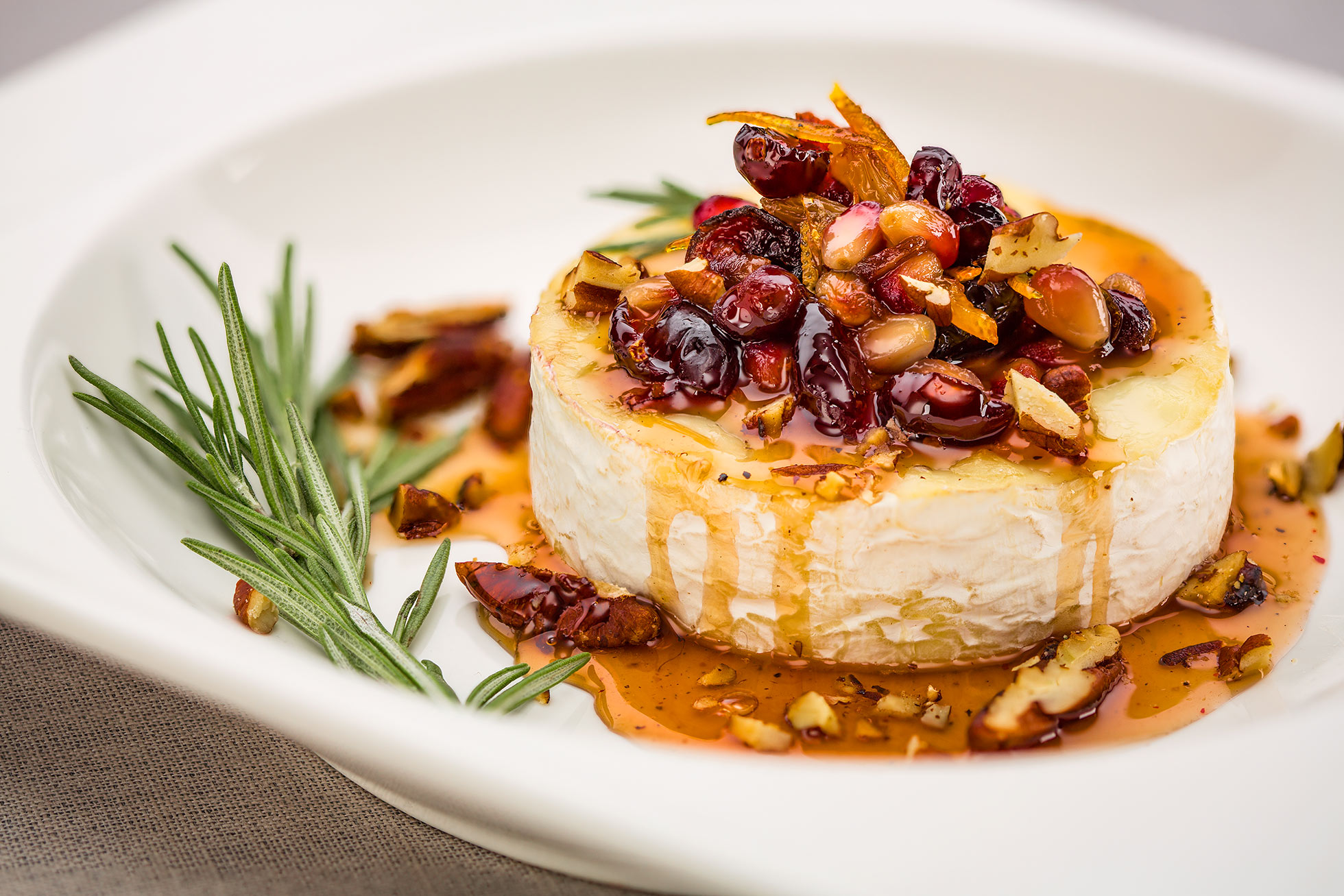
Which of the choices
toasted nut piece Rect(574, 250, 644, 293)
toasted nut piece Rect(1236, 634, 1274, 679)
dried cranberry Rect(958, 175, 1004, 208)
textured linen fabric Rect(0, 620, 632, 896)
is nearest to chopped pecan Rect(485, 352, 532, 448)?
toasted nut piece Rect(574, 250, 644, 293)

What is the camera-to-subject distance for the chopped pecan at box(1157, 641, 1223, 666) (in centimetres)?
A: 206

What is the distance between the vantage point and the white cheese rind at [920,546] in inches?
75.5

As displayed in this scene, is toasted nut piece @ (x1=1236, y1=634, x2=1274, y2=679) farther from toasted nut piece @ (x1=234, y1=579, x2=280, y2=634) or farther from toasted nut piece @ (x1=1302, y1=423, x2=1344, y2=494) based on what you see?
toasted nut piece @ (x1=234, y1=579, x2=280, y2=634)

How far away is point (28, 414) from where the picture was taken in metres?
2.17

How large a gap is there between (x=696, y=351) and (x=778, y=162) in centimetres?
42

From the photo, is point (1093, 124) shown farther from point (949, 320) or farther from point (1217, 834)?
point (1217, 834)

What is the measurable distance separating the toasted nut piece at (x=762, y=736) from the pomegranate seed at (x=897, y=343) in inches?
23.6

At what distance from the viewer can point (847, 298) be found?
2008 mm

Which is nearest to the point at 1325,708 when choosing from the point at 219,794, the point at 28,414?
the point at 219,794

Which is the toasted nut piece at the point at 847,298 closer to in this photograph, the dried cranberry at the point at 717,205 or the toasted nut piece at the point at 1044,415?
the toasted nut piece at the point at 1044,415

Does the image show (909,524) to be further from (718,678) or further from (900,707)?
(718,678)

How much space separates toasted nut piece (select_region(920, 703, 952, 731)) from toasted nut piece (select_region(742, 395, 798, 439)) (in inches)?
19.8

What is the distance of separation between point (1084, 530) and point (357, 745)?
1182mm

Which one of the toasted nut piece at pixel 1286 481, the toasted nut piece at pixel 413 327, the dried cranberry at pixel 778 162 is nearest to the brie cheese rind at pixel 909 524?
the toasted nut piece at pixel 1286 481
